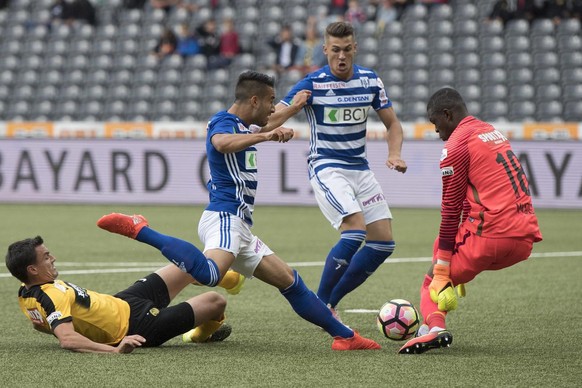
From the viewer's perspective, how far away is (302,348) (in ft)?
21.4

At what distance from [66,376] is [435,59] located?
18141mm

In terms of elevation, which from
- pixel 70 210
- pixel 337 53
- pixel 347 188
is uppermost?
pixel 337 53

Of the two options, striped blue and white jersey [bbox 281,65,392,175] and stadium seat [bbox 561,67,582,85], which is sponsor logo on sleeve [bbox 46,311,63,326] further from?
stadium seat [bbox 561,67,582,85]

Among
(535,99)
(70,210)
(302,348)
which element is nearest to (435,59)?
(535,99)

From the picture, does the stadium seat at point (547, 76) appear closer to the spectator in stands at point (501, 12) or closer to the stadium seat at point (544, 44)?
the stadium seat at point (544, 44)

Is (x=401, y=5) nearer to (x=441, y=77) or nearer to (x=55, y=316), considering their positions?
(x=441, y=77)

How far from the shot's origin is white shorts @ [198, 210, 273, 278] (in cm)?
Answer: 634

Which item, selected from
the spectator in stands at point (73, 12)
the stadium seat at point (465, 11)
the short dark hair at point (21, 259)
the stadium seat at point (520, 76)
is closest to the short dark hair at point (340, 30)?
the short dark hair at point (21, 259)

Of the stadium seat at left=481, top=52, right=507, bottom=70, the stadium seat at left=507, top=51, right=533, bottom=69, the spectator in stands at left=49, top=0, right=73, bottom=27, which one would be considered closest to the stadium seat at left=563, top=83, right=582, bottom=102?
the stadium seat at left=507, top=51, right=533, bottom=69

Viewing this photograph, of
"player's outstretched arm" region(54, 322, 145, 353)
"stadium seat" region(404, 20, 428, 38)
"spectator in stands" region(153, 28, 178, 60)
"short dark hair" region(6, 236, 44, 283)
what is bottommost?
"player's outstretched arm" region(54, 322, 145, 353)

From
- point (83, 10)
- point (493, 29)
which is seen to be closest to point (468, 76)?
point (493, 29)

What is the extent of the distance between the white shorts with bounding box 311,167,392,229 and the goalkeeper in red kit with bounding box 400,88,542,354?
1434 millimetres

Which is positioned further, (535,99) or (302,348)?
(535,99)

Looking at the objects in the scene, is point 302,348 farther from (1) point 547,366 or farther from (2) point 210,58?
(2) point 210,58
